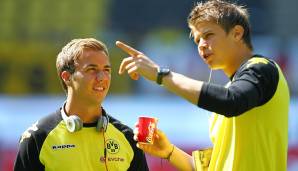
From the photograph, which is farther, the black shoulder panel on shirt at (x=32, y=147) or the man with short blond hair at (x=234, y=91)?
the black shoulder panel on shirt at (x=32, y=147)

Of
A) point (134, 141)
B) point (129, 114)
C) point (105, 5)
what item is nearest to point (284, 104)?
point (134, 141)

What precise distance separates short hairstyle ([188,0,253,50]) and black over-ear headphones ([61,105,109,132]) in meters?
0.87

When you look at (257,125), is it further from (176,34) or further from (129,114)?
(176,34)

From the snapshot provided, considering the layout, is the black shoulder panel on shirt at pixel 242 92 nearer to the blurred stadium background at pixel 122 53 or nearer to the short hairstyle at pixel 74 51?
the short hairstyle at pixel 74 51

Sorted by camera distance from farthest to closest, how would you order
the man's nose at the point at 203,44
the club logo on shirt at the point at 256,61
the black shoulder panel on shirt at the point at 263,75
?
1. the man's nose at the point at 203,44
2. the club logo on shirt at the point at 256,61
3. the black shoulder panel on shirt at the point at 263,75

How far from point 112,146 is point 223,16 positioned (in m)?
1.12

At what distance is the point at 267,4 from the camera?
1709cm

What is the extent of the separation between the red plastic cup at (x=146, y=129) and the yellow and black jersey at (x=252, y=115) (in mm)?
417

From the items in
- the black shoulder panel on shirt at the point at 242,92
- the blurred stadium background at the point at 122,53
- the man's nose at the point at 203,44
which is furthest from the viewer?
the blurred stadium background at the point at 122,53

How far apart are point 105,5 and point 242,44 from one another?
495 inches

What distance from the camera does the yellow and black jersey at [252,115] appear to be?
13.4ft

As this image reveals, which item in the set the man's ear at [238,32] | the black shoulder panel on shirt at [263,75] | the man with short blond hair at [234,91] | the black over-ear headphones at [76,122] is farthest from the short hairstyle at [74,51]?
the black shoulder panel on shirt at [263,75]

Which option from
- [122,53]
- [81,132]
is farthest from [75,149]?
[122,53]

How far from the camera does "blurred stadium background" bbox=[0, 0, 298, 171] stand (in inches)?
509
